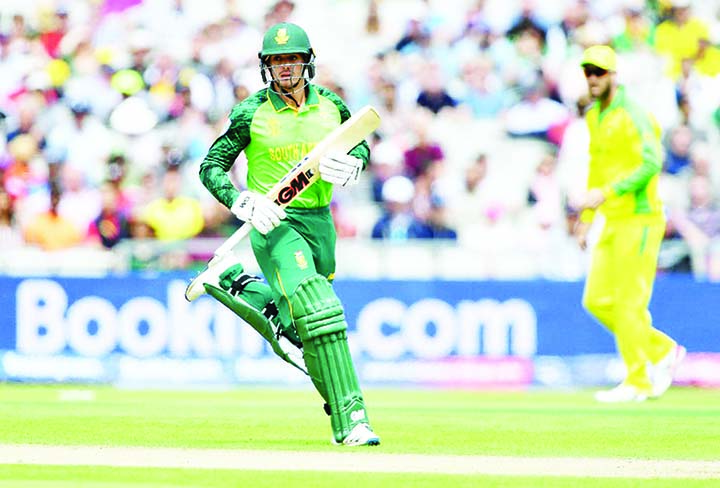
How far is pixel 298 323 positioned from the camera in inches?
292

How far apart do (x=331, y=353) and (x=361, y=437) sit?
16.9 inches

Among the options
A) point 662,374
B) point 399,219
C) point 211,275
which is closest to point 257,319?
point 211,275

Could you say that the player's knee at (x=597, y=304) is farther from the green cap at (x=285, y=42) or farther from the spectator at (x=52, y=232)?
the spectator at (x=52, y=232)

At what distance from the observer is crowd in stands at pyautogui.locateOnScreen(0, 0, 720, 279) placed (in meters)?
13.9

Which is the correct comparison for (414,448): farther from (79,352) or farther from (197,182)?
(197,182)

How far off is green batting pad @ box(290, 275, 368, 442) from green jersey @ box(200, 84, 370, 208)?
2.30ft

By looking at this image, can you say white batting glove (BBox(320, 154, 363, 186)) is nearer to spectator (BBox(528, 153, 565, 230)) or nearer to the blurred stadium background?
the blurred stadium background

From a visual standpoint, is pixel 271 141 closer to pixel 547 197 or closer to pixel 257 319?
pixel 257 319

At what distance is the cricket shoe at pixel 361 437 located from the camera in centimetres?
729

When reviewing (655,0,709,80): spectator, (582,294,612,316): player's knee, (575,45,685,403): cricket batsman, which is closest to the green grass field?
(575,45,685,403): cricket batsman

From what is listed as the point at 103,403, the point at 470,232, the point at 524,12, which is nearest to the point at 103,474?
the point at 103,403

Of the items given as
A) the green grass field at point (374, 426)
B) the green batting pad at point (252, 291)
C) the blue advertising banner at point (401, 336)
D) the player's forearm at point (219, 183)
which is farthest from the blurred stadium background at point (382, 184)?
the player's forearm at point (219, 183)

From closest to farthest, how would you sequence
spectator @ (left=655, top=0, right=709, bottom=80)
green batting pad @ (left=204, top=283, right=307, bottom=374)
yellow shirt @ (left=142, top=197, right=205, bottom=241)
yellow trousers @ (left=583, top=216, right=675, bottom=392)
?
green batting pad @ (left=204, top=283, right=307, bottom=374) < yellow trousers @ (left=583, top=216, right=675, bottom=392) < yellow shirt @ (left=142, top=197, right=205, bottom=241) < spectator @ (left=655, top=0, right=709, bottom=80)

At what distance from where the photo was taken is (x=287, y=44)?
772 cm
